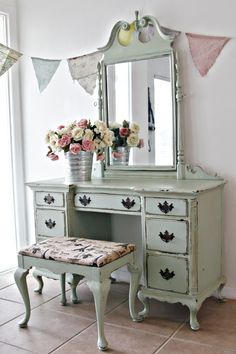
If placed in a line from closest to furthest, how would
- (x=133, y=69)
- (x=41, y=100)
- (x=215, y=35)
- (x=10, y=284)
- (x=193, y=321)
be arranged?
(x=193, y=321), (x=215, y=35), (x=133, y=69), (x=10, y=284), (x=41, y=100)

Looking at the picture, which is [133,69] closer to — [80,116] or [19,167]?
[80,116]

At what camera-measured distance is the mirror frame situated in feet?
8.82

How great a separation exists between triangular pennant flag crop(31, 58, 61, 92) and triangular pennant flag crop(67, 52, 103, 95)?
0.16m

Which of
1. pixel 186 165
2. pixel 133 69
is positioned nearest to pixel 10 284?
pixel 186 165

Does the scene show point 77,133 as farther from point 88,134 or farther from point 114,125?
point 114,125

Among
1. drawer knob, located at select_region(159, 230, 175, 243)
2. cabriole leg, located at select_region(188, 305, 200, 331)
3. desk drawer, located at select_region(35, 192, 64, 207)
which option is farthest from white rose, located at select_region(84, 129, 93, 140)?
cabriole leg, located at select_region(188, 305, 200, 331)

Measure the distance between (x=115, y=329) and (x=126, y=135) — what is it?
49.1 inches

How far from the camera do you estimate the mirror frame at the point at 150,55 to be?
269cm

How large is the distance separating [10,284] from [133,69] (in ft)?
5.86

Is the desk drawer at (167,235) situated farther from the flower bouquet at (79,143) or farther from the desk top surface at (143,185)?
the flower bouquet at (79,143)

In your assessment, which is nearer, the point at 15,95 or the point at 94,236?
the point at 94,236

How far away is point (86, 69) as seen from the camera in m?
3.08

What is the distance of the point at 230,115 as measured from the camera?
8.48 ft

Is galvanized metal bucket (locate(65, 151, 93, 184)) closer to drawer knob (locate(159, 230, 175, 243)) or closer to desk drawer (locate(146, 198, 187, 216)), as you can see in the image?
desk drawer (locate(146, 198, 187, 216))
